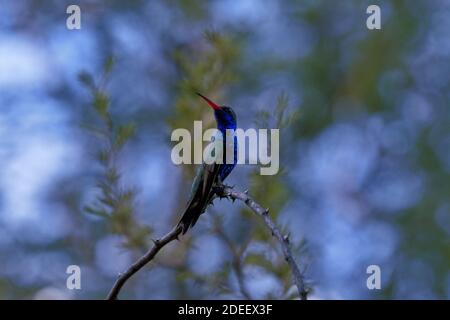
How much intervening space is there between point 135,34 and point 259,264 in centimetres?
511

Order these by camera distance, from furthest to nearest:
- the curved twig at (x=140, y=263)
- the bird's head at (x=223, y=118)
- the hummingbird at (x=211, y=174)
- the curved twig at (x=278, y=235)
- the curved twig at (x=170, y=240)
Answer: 1. the bird's head at (x=223, y=118)
2. the hummingbird at (x=211, y=174)
3. the curved twig at (x=140, y=263)
4. the curved twig at (x=170, y=240)
5. the curved twig at (x=278, y=235)

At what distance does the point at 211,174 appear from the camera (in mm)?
2434

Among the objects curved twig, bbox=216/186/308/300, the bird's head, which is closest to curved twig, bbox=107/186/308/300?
curved twig, bbox=216/186/308/300

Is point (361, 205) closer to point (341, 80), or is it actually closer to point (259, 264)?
point (341, 80)

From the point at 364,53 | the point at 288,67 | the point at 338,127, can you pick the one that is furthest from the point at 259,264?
the point at 364,53

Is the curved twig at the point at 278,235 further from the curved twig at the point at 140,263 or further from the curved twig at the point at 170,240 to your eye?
the curved twig at the point at 140,263

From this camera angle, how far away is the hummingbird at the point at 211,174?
2131 mm

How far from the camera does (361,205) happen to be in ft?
23.5

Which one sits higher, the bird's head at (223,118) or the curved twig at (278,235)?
the bird's head at (223,118)

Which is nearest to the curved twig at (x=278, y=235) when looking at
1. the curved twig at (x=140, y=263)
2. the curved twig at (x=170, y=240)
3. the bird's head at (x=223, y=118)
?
the curved twig at (x=170, y=240)

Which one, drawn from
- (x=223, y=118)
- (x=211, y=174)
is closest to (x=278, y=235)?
(x=211, y=174)

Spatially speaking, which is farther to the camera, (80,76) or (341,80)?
(341,80)

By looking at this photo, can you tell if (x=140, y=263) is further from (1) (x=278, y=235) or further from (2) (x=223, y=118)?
(2) (x=223, y=118)

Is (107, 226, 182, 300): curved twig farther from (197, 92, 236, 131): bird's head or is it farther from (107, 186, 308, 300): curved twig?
(197, 92, 236, 131): bird's head
